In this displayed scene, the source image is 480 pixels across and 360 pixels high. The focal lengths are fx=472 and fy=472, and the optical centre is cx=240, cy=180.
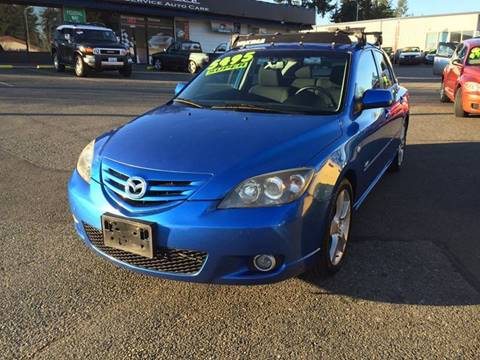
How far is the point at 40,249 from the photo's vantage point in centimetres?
377

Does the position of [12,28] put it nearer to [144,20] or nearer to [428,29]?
[144,20]

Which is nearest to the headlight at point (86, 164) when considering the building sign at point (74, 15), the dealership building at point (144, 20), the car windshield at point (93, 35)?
the car windshield at point (93, 35)

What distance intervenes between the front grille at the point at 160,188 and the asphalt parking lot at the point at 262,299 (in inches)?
26.8

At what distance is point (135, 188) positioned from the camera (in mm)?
2836

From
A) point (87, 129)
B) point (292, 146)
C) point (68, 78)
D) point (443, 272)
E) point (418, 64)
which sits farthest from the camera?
point (418, 64)

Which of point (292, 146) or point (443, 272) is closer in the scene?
point (292, 146)

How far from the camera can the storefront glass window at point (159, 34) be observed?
2938cm

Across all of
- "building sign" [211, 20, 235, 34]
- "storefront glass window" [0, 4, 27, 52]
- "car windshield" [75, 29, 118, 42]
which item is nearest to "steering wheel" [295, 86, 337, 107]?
"car windshield" [75, 29, 118, 42]

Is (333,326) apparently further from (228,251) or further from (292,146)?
(292,146)

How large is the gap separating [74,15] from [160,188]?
25472 mm

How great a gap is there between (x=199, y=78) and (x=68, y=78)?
14046 millimetres

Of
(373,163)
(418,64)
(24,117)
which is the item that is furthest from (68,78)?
(418,64)

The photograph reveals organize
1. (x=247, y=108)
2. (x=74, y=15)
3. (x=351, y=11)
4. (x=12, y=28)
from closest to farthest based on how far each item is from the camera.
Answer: (x=247, y=108) < (x=12, y=28) < (x=74, y=15) < (x=351, y=11)

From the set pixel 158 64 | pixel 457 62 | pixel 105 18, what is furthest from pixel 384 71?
pixel 105 18
